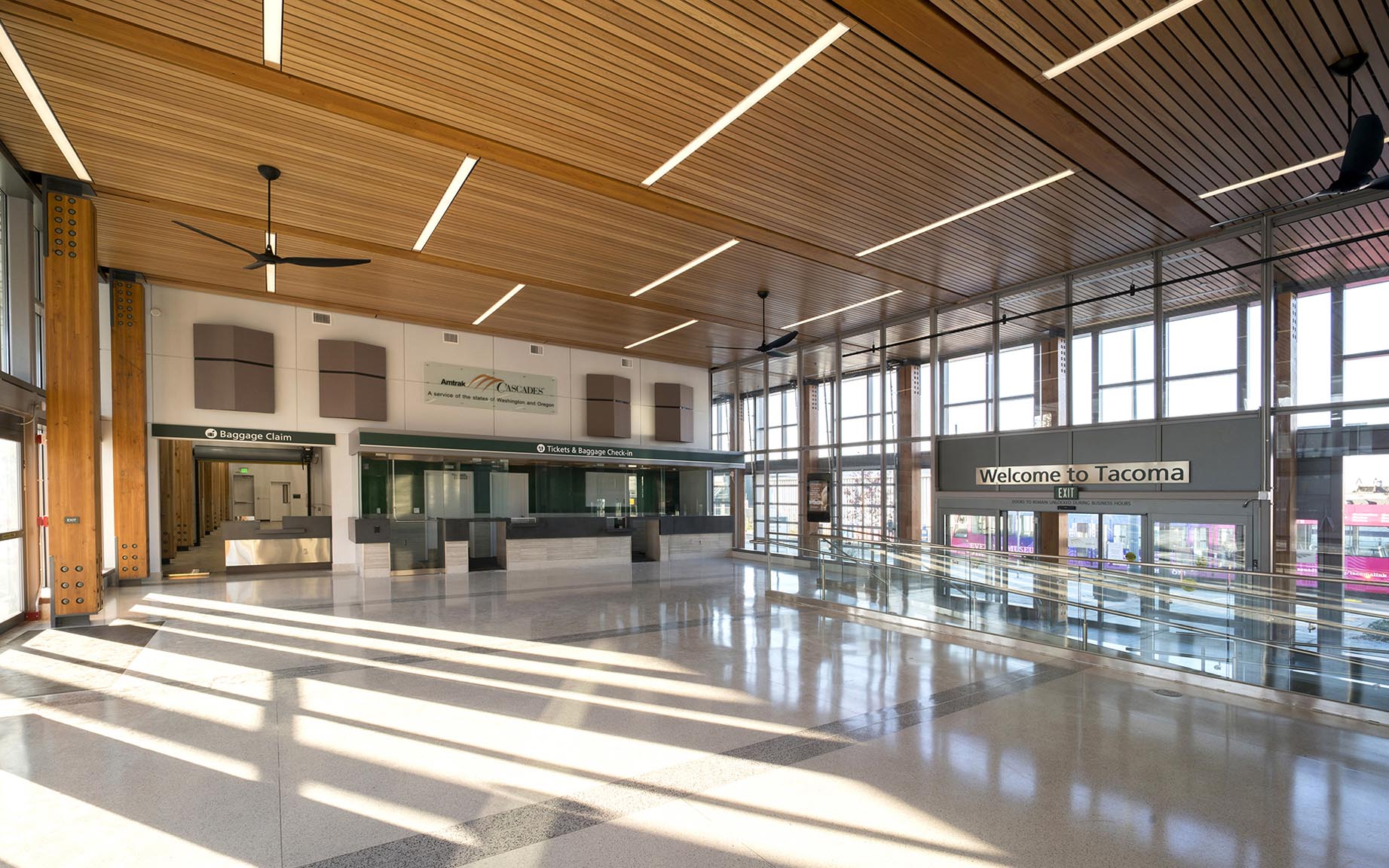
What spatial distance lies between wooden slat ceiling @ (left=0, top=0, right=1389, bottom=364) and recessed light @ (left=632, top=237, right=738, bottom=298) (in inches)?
9.3

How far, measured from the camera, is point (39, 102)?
592 centimetres

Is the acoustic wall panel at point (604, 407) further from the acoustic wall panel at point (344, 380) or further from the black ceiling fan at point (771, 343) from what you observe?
the acoustic wall panel at point (344, 380)

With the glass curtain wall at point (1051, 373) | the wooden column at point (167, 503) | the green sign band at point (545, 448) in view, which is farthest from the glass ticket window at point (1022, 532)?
→ the wooden column at point (167, 503)

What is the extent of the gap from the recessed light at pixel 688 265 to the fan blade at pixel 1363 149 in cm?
612

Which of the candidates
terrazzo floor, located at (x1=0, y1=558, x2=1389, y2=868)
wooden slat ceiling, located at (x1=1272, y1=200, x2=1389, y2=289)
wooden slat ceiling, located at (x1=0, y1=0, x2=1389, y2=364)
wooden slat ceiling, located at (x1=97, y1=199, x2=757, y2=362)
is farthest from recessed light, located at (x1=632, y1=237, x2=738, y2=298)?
wooden slat ceiling, located at (x1=1272, y1=200, x2=1389, y2=289)

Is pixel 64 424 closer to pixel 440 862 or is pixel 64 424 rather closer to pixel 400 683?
pixel 400 683

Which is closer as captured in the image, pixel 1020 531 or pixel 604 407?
pixel 1020 531

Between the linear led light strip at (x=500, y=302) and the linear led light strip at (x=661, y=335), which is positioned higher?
the linear led light strip at (x=500, y=302)

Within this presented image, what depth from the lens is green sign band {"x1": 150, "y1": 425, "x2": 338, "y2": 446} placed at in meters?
11.7

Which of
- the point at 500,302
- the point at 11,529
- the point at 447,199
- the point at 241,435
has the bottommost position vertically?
the point at 11,529

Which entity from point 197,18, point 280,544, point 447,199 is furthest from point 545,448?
point 197,18

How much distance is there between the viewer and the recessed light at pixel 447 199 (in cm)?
718

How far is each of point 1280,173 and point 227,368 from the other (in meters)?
15.5

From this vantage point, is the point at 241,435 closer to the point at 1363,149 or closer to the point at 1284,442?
the point at 1363,149
